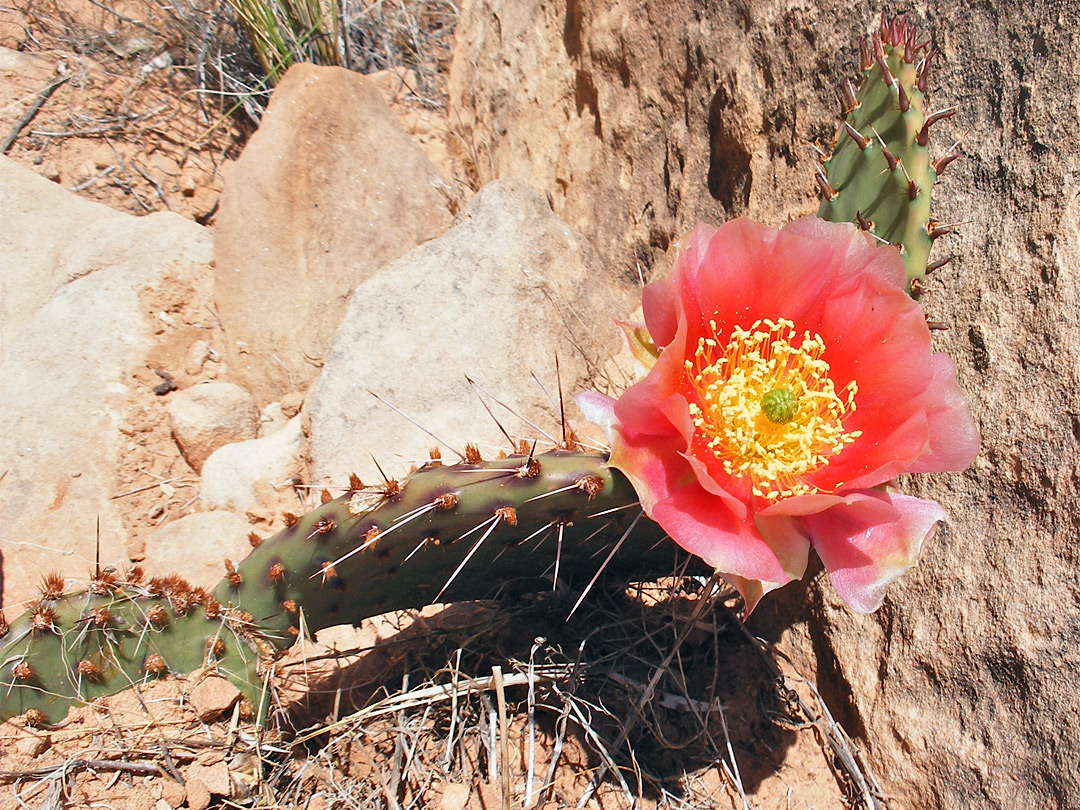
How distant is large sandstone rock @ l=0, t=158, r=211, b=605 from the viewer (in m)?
2.06

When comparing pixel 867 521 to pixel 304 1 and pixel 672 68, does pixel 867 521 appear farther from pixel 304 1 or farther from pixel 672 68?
pixel 304 1

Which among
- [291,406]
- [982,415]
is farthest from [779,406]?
[291,406]

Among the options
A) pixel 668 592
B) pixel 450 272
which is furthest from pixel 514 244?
pixel 668 592

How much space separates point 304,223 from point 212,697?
165cm

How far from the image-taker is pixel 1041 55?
1458mm

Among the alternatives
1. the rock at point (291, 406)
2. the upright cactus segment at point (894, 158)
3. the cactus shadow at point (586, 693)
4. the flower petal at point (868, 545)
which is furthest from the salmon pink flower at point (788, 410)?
the rock at point (291, 406)

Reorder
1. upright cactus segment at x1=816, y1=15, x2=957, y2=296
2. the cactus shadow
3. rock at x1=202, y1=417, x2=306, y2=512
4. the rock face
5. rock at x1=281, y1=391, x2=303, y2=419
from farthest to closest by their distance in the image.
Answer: rock at x1=281, y1=391, x2=303, y2=419, rock at x1=202, y1=417, x2=306, y2=512, the cactus shadow, the rock face, upright cactus segment at x1=816, y1=15, x2=957, y2=296

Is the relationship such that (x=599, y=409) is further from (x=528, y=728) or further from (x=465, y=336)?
(x=465, y=336)

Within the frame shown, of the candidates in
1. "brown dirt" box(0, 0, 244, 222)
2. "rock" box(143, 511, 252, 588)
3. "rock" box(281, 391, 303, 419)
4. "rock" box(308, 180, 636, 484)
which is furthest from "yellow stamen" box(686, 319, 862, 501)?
"brown dirt" box(0, 0, 244, 222)

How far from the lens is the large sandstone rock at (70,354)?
2.06 meters

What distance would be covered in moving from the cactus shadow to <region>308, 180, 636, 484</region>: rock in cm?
62

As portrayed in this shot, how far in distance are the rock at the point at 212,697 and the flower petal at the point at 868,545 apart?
1.01 meters

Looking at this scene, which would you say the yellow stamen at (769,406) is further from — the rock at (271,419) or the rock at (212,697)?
the rock at (271,419)

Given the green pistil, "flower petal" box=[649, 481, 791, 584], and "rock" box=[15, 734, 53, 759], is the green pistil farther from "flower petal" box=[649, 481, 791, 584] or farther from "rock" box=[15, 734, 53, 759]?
"rock" box=[15, 734, 53, 759]
